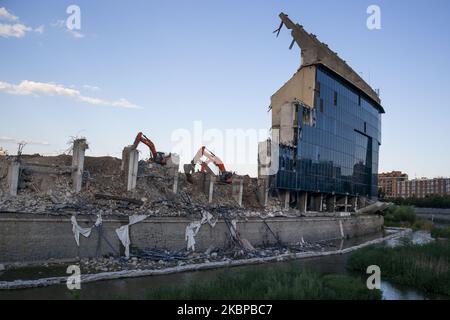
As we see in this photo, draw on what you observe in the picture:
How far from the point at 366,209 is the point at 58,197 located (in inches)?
1669

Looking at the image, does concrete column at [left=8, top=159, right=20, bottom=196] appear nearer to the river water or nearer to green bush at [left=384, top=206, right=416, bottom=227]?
the river water

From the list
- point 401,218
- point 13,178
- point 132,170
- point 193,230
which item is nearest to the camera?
point 13,178

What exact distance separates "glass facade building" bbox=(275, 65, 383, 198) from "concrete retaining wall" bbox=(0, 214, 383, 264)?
14220 mm

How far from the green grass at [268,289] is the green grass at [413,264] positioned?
198 inches

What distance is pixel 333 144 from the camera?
5153 cm

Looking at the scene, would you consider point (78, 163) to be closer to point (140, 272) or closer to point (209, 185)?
point (140, 272)

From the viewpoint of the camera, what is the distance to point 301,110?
4516cm

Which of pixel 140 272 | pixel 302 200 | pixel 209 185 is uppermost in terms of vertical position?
pixel 209 185

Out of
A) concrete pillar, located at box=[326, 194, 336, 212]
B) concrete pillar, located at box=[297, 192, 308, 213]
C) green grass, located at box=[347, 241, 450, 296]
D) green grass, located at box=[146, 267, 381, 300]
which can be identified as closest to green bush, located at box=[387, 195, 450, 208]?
concrete pillar, located at box=[326, 194, 336, 212]

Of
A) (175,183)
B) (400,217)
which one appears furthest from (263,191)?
(400,217)

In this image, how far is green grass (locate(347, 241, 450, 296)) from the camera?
57.5 feet

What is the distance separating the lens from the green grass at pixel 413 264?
57.5 feet

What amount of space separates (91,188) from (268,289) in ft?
47.0
